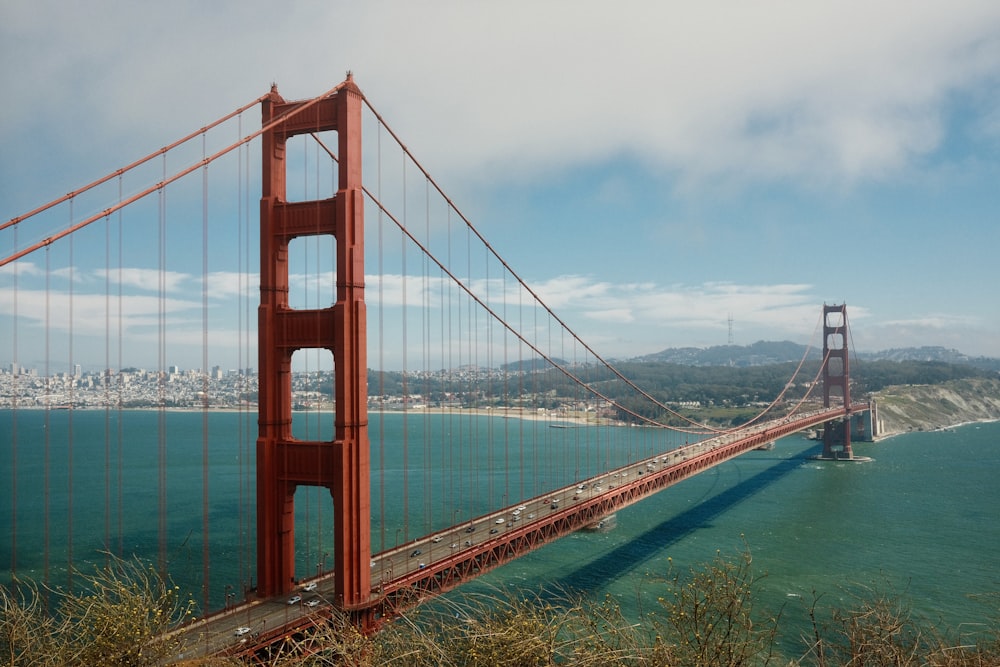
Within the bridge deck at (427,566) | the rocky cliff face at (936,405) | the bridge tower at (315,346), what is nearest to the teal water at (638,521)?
the bridge tower at (315,346)

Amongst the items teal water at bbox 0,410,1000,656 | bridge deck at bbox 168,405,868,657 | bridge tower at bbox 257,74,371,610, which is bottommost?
teal water at bbox 0,410,1000,656

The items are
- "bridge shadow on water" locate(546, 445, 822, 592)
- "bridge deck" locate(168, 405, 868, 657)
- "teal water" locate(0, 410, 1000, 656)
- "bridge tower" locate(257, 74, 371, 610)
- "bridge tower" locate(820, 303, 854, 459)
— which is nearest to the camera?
"bridge deck" locate(168, 405, 868, 657)

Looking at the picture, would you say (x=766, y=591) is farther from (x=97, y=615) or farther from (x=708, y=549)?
(x=97, y=615)

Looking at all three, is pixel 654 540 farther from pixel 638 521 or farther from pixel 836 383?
pixel 836 383

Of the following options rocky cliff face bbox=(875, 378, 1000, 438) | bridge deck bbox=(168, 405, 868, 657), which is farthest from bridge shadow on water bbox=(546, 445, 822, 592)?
rocky cliff face bbox=(875, 378, 1000, 438)

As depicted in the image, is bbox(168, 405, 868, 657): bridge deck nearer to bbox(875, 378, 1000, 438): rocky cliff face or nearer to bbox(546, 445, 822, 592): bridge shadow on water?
bbox(546, 445, 822, 592): bridge shadow on water

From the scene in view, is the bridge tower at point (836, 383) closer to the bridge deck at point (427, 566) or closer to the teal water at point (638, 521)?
the teal water at point (638, 521)

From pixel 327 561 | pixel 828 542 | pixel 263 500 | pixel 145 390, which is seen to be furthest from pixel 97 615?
pixel 145 390
